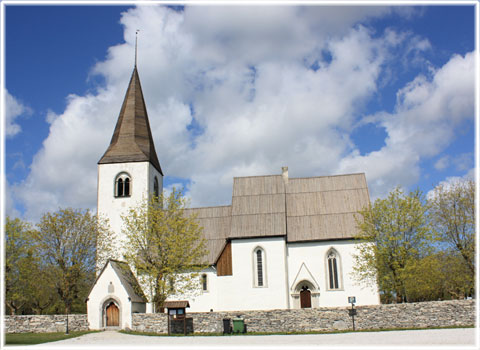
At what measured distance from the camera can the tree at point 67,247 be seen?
37125 millimetres

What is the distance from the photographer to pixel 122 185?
43406mm

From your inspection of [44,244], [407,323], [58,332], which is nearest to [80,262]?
[44,244]

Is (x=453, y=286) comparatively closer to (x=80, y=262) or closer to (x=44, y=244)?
(x=80, y=262)

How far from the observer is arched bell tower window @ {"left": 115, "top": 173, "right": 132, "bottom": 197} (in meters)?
43.1

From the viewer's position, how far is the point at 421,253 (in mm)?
35469

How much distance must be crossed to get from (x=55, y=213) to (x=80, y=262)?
4383 mm

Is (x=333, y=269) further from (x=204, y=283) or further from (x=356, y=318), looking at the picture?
(x=204, y=283)

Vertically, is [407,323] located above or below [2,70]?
below

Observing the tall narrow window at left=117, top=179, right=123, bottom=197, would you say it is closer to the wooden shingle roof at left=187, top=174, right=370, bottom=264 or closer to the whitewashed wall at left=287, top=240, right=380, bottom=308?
the wooden shingle roof at left=187, top=174, right=370, bottom=264

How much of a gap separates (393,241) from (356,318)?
9.39 meters

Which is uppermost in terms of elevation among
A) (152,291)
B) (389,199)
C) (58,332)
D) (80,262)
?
(389,199)

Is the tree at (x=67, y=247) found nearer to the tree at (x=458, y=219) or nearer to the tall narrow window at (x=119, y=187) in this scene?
the tall narrow window at (x=119, y=187)

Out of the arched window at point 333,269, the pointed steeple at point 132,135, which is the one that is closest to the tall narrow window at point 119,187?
the pointed steeple at point 132,135

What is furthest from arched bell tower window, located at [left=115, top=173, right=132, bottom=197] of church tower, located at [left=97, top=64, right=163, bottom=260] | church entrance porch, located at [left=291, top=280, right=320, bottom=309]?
church entrance porch, located at [left=291, top=280, right=320, bottom=309]
